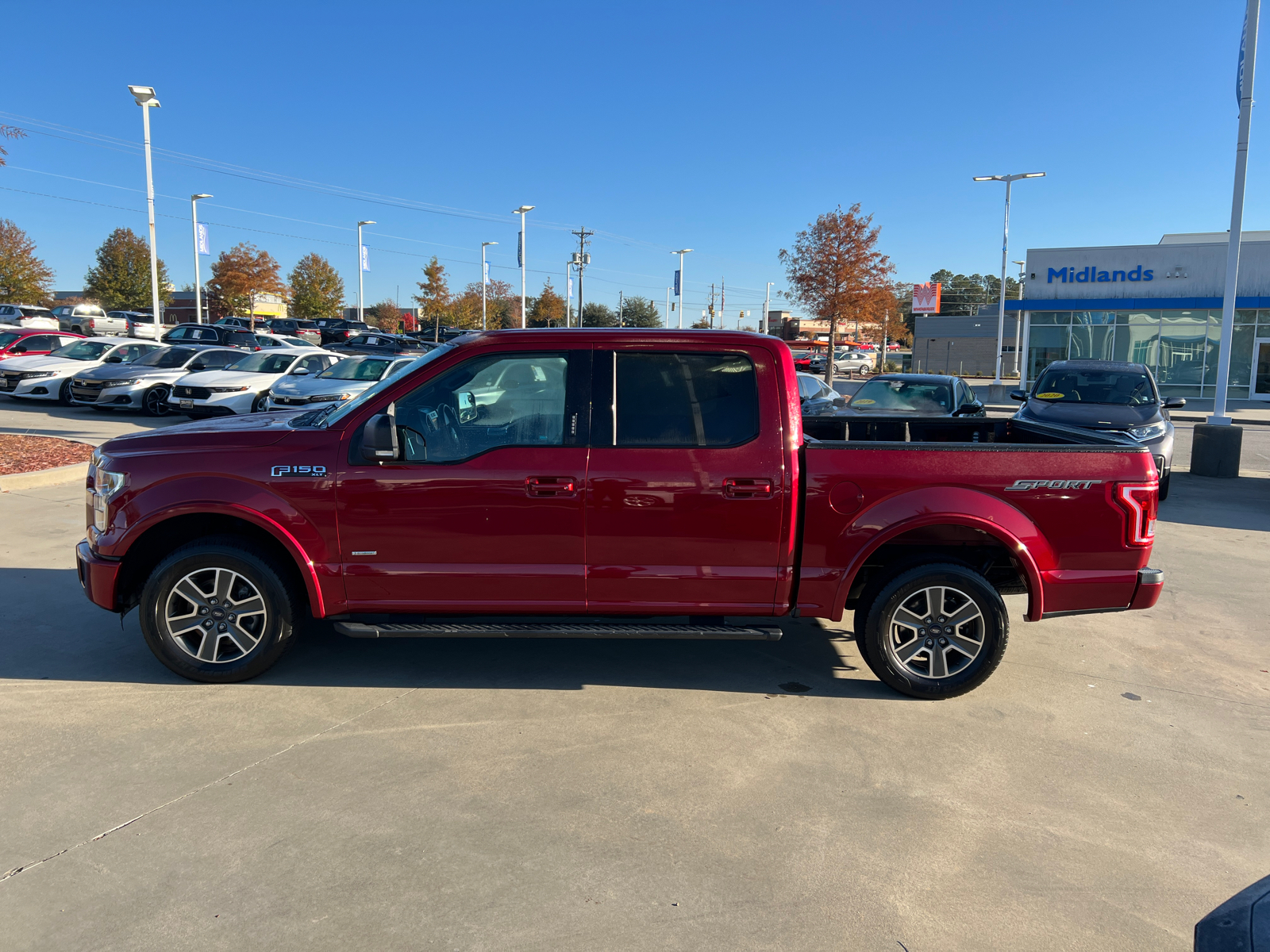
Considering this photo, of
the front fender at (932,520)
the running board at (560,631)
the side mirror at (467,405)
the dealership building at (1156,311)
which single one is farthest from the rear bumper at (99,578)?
the dealership building at (1156,311)

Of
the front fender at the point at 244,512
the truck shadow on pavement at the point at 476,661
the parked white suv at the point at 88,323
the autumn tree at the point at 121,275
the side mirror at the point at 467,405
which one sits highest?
the autumn tree at the point at 121,275

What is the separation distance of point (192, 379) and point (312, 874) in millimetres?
16476

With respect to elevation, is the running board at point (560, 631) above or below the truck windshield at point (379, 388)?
below

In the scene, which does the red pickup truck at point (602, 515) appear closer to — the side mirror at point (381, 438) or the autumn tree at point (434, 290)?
the side mirror at point (381, 438)

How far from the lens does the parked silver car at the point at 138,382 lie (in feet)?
58.9

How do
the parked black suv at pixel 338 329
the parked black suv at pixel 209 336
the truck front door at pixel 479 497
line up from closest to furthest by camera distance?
the truck front door at pixel 479 497, the parked black suv at pixel 209 336, the parked black suv at pixel 338 329

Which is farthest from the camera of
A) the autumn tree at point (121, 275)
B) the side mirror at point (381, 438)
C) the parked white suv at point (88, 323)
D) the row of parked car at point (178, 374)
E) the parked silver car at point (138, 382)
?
the autumn tree at point (121, 275)

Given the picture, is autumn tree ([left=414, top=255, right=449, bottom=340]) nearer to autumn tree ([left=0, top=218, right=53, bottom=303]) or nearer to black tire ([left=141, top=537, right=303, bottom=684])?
autumn tree ([left=0, top=218, right=53, bottom=303])

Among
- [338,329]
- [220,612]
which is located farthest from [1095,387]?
[338,329]

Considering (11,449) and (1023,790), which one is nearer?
(1023,790)

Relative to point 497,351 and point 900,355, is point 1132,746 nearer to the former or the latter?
point 497,351

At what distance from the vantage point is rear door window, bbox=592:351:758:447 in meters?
4.67

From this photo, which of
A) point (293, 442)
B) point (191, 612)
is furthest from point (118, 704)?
point (293, 442)

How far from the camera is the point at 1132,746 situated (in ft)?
14.3
